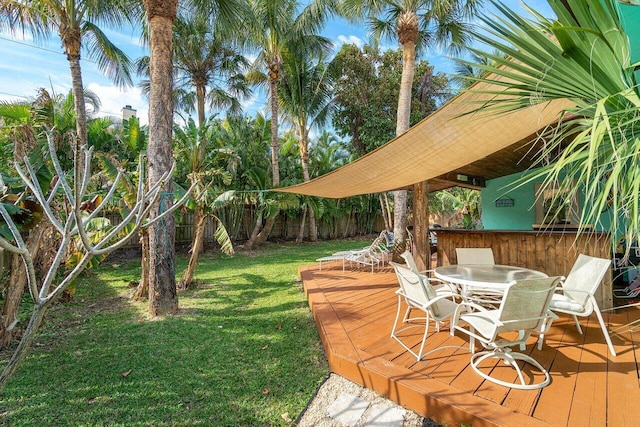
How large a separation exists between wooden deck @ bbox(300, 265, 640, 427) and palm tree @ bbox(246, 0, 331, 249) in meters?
11.2

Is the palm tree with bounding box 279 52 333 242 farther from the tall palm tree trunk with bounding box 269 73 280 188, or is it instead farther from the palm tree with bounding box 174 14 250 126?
the palm tree with bounding box 174 14 250 126

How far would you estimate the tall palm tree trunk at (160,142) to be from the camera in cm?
521

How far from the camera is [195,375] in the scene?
3.35 meters

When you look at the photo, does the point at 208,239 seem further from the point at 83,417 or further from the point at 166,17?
the point at 83,417

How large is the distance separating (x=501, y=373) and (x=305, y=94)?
1515cm

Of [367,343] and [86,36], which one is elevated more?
[86,36]

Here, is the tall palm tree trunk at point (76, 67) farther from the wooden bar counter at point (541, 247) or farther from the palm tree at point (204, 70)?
the wooden bar counter at point (541, 247)

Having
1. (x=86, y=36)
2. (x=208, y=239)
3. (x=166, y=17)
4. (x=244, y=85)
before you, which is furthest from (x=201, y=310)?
(x=244, y=85)

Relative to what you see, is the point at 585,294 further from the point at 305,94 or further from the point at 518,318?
the point at 305,94

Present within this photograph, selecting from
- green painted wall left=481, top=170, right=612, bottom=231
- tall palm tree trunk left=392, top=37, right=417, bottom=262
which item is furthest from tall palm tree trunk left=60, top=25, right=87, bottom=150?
green painted wall left=481, top=170, right=612, bottom=231

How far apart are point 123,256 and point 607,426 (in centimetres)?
1327

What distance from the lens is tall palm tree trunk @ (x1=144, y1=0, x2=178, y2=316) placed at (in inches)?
205

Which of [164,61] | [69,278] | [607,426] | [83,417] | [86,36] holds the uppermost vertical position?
[86,36]

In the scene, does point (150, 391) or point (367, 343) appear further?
point (367, 343)
